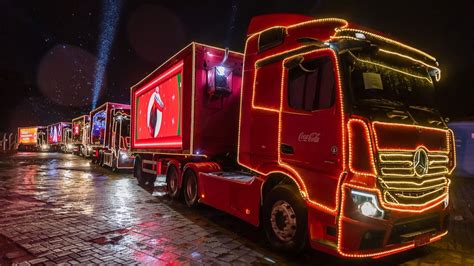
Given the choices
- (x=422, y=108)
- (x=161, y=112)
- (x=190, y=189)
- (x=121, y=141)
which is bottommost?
(x=190, y=189)

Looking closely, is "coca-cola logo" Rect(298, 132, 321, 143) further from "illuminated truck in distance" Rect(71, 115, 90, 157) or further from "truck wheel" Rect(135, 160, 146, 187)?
"illuminated truck in distance" Rect(71, 115, 90, 157)

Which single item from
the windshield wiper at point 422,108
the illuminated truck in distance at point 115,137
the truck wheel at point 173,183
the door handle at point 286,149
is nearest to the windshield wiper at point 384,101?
the windshield wiper at point 422,108

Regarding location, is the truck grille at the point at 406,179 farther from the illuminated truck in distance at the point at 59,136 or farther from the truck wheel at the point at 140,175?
the illuminated truck in distance at the point at 59,136

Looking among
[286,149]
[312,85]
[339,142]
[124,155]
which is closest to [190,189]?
[286,149]

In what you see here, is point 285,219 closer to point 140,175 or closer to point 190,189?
point 190,189

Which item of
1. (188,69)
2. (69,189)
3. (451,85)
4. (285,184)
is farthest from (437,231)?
(451,85)

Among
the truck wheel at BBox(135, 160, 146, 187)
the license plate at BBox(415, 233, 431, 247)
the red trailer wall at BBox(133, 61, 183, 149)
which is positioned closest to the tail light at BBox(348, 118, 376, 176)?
the license plate at BBox(415, 233, 431, 247)

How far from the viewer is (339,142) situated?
423cm

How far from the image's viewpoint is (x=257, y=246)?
5617 mm

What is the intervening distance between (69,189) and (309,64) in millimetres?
9823

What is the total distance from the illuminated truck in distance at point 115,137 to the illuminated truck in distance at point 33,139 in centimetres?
4011

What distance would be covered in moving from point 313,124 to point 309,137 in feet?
0.60

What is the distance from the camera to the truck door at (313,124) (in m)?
4.33

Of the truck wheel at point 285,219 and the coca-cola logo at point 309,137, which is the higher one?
the coca-cola logo at point 309,137
